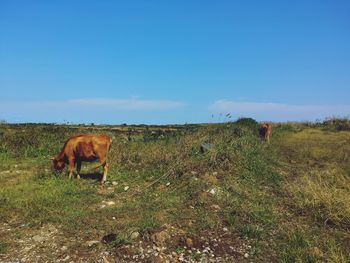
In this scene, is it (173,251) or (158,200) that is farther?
(158,200)

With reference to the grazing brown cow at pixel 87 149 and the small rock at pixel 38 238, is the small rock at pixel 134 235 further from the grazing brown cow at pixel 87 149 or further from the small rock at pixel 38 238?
the grazing brown cow at pixel 87 149

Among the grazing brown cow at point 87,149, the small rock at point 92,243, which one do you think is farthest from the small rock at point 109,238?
the grazing brown cow at point 87,149

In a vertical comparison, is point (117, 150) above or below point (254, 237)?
above

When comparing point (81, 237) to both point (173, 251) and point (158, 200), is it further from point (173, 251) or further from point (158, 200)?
point (158, 200)

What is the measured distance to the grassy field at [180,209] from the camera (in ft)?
22.9

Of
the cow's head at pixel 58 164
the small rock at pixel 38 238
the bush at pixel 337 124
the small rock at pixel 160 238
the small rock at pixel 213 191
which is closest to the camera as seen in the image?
the small rock at pixel 160 238

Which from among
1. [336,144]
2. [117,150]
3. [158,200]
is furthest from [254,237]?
[336,144]

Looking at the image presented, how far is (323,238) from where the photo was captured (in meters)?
7.60

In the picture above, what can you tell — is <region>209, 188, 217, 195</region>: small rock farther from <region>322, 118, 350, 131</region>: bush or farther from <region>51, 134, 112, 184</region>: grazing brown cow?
<region>322, 118, 350, 131</region>: bush

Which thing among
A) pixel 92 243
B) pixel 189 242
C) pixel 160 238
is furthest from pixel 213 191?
pixel 92 243

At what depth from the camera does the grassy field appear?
6.99 metres

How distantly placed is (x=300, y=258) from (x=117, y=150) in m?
9.49

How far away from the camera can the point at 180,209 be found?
8.92 m

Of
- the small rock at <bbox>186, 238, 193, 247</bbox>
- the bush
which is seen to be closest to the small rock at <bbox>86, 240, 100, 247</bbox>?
the small rock at <bbox>186, 238, 193, 247</bbox>
